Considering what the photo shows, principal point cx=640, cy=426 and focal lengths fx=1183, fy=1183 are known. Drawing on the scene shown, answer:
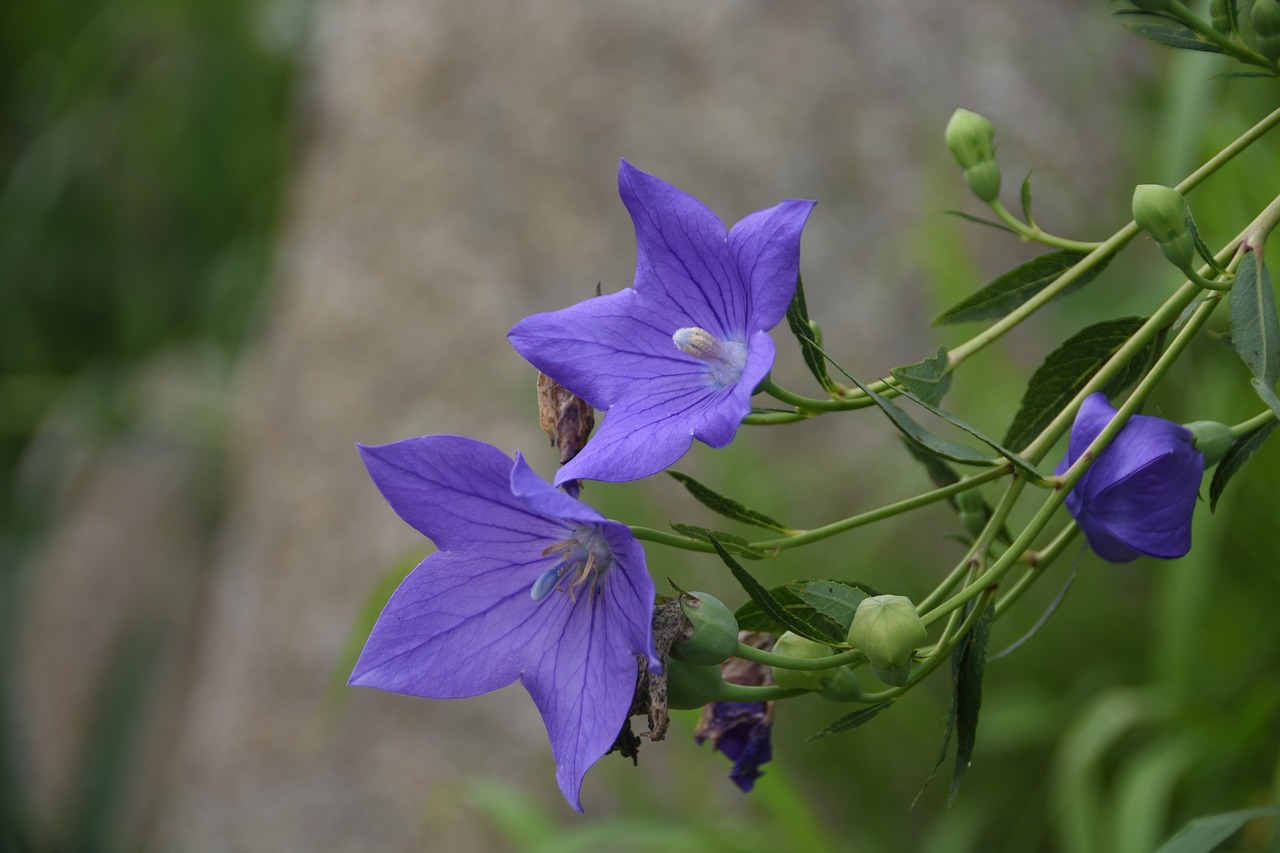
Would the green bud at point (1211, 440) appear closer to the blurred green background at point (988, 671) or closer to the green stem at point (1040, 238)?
the green stem at point (1040, 238)

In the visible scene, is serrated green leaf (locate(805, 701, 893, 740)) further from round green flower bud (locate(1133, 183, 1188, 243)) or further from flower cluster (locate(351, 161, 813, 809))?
round green flower bud (locate(1133, 183, 1188, 243))

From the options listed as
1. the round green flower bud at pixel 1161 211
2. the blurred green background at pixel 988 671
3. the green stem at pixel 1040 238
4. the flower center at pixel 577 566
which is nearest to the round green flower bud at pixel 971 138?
the green stem at pixel 1040 238

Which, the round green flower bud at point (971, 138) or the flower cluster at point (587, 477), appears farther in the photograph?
the round green flower bud at point (971, 138)

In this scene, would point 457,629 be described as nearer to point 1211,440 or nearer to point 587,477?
point 587,477

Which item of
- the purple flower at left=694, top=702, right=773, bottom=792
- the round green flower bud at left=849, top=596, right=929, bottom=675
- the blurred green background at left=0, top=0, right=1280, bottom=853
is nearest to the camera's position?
the round green flower bud at left=849, top=596, right=929, bottom=675

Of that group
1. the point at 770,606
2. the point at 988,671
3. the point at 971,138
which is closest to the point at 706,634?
the point at 770,606

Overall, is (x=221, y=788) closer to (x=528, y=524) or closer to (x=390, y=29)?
(x=390, y=29)

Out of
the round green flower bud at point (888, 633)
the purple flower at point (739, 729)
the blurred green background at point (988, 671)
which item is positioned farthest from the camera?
the blurred green background at point (988, 671)

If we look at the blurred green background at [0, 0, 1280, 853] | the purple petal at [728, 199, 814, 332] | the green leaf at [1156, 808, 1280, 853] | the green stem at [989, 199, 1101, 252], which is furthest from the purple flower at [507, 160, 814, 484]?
the blurred green background at [0, 0, 1280, 853]

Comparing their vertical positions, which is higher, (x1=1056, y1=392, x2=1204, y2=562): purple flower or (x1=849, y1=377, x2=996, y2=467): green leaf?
(x1=849, y1=377, x2=996, y2=467): green leaf
